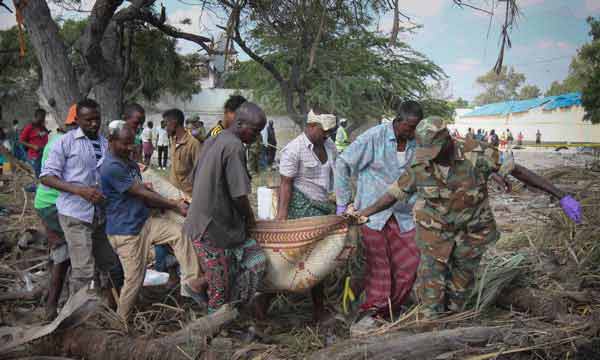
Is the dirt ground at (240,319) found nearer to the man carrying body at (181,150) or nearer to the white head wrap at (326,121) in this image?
the man carrying body at (181,150)

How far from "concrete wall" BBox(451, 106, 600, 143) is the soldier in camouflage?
3950 cm

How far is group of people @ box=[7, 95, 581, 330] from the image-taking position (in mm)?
3059

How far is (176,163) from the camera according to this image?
4.74m

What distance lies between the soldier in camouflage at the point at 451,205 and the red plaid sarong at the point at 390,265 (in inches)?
13.8

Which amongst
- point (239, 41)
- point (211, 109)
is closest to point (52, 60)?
point (239, 41)

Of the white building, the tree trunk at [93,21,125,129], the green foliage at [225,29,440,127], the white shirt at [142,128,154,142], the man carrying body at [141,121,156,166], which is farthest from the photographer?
the white building

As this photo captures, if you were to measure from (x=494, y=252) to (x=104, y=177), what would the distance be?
11.9 feet

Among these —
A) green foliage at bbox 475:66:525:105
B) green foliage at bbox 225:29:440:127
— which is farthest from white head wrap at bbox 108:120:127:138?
green foliage at bbox 475:66:525:105

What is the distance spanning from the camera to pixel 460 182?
3086mm

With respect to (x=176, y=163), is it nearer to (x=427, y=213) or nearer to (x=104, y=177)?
(x=104, y=177)

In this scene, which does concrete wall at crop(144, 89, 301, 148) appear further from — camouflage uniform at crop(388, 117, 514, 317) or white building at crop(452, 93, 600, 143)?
white building at crop(452, 93, 600, 143)

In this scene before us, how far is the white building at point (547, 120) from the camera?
38.9 m

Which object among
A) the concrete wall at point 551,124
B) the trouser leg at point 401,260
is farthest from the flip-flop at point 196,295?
the concrete wall at point 551,124

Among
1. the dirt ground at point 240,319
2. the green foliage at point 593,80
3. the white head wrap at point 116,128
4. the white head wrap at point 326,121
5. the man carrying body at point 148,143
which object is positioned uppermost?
the green foliage at point 593,80
